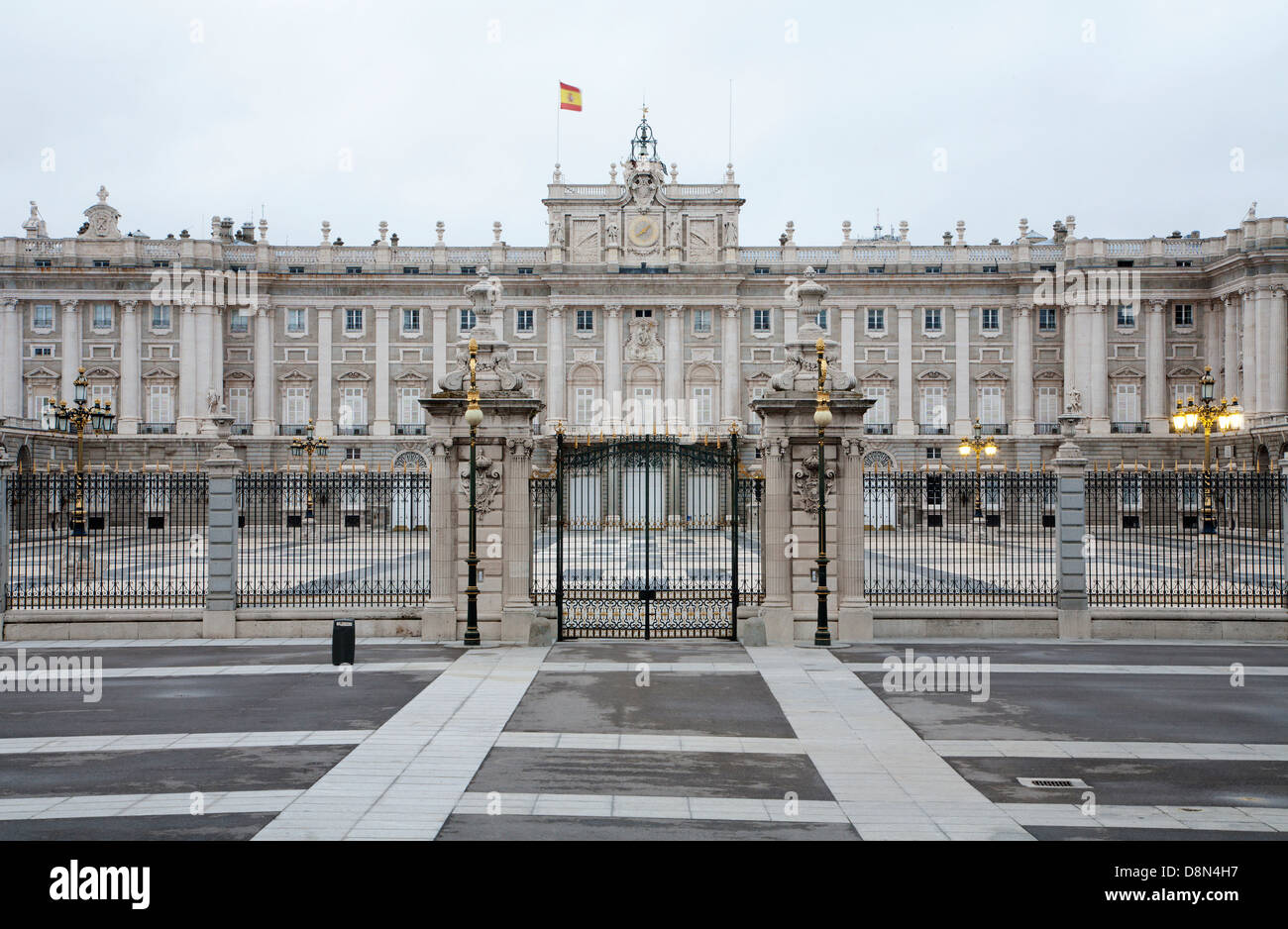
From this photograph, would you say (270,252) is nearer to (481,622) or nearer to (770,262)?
(770,262)

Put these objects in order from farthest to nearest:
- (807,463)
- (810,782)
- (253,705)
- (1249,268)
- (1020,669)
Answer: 1. (1249,268)
2. (807,463)
3. (1020,669)
4. (253,705)
5. (810,782)

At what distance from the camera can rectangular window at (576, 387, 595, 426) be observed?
7312 cm

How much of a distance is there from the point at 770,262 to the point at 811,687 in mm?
61983

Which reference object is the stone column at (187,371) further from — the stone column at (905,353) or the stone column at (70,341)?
the stone column at (905,353)

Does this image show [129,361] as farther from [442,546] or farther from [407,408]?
[442,546]

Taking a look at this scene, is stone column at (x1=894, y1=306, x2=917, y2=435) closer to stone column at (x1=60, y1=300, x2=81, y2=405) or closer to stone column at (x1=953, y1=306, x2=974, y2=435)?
stone column at (x1=953, y1=306, x2=974, y2=435)

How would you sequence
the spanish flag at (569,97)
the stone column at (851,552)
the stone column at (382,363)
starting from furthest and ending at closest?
the stone column at (382,363) → the spanish flag at (569,97) → the stone column at (851,552)

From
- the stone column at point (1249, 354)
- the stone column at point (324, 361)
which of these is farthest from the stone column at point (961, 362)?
the stone column at point (324, 361)

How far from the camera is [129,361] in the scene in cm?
7238

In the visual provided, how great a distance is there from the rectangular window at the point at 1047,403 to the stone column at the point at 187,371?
5793 centimetres

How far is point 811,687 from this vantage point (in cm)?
1474

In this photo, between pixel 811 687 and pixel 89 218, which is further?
pixel 89 218

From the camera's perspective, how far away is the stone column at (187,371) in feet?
235

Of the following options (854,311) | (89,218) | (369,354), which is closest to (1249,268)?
(854,311)
